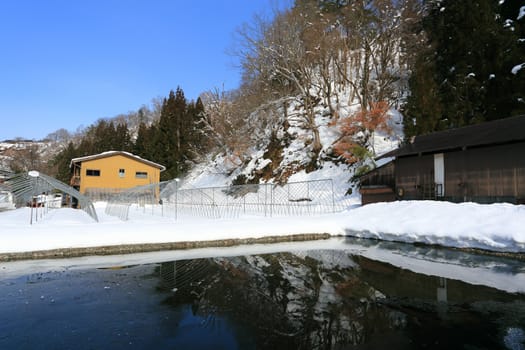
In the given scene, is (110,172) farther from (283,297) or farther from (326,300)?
(326,300)

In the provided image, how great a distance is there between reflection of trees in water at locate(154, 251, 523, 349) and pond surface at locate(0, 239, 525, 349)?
0.02 metres

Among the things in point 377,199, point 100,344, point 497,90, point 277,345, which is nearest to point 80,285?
point 100,344

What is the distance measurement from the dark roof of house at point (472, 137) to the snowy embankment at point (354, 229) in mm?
3892

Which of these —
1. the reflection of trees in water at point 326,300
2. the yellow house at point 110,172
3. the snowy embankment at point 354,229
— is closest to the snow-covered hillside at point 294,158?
the yellow house at point 110,172

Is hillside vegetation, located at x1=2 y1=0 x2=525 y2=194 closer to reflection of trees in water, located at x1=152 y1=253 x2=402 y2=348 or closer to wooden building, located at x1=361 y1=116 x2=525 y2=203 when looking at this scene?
wooden building, located at x1=361 y1=116 x2=525 y2=203

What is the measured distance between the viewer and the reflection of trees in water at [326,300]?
14.2 ft

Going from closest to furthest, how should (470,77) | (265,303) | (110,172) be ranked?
(265,303)
(470,77)
(110,172)

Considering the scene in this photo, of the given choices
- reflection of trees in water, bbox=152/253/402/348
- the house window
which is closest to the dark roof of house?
reflection of trees in water, bbox=152/253/402/348

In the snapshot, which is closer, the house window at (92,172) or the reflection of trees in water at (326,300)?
the reflection of trees in water at (326,300)

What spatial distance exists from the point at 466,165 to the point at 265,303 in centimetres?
1412

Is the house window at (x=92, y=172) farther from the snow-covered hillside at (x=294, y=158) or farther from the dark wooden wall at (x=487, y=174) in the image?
the dark wooden wall at (x=487, y=174)

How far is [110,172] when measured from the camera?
113 ft

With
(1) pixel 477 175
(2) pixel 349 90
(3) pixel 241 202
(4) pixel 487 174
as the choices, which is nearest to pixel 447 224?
(4) pixel 487 174

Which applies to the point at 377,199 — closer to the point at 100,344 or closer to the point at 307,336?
the point at 307,336
